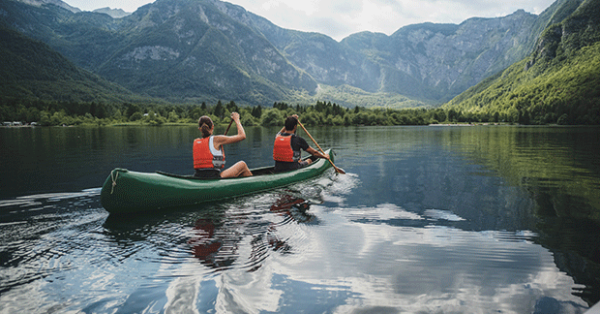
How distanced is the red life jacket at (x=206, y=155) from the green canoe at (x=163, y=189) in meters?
0.59

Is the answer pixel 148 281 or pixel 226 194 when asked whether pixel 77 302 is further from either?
pixel 226 194

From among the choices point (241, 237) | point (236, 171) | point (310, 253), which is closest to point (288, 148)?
point (236, 171)

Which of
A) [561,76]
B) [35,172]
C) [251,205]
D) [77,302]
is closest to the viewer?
[77,302]

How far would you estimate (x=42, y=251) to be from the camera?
6.84m

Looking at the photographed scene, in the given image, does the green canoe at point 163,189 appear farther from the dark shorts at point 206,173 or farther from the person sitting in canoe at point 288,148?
the person sitting in canoe at point 288,148

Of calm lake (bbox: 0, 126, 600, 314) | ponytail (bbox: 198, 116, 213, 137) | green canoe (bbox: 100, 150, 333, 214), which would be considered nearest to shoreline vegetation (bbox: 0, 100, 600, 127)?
green canoe (bbox: 100, 150, 333, 214)

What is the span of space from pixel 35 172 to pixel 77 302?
1648 centimetres

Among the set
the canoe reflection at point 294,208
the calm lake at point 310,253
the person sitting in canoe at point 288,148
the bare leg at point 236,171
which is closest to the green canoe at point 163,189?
the calm lake at point 310,253

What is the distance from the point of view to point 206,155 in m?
11.2

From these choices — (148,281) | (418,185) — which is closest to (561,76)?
(418,185)

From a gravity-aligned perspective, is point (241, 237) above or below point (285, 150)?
below

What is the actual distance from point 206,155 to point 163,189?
71.6 inches

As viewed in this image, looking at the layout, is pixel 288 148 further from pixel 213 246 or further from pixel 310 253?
pixel 310 253

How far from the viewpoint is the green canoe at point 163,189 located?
912 cm
